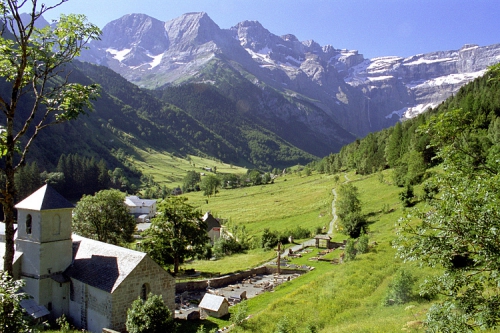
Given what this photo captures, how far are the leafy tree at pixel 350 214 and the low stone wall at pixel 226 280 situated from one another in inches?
597

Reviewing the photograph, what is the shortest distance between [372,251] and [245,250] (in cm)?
3310

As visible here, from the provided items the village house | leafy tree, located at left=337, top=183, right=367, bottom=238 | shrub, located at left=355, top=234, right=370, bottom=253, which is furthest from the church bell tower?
the village house

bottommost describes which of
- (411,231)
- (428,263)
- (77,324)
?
(77,324)

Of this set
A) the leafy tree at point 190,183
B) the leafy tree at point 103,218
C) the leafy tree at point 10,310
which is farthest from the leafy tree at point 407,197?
the leafy tree at point 190,183

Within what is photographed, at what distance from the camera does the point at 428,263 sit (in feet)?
35.6

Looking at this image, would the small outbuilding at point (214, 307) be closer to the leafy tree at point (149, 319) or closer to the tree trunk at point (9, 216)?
the leafy tree at point (149, 319)

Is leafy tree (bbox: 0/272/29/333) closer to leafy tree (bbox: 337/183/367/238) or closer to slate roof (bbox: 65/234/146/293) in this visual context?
slate roof (bbox: 65/234/146/293)

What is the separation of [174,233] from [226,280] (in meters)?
8.83

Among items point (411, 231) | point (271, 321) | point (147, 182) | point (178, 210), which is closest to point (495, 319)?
point (411, 231)

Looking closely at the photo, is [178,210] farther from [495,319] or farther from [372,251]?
[495,319]

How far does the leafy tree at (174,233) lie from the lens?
42.7 metres

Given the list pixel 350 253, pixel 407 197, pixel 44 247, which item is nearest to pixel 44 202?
pixel 44 247

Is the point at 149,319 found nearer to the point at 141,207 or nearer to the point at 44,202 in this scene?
the point at 44,202

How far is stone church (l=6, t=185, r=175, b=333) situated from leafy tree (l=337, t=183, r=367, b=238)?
35880mm
